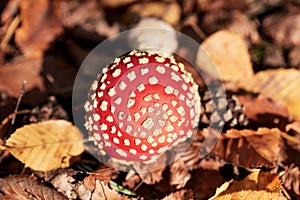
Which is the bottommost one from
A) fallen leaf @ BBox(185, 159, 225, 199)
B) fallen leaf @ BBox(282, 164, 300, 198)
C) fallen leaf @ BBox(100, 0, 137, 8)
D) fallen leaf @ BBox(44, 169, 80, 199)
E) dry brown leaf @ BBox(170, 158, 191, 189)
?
fallen leaf @ BBox(282, 164, 300, 198)

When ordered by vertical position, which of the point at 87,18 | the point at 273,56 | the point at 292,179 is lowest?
the point at 292,179

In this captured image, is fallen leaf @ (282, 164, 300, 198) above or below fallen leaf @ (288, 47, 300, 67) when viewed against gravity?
below

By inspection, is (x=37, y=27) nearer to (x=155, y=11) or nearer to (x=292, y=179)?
(x=155, y=11)

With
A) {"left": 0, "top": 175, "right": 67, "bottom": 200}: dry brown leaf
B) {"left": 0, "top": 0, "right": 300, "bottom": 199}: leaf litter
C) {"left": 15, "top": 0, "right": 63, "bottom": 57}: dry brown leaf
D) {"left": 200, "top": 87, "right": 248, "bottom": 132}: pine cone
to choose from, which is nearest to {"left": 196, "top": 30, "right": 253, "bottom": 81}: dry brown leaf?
{"left": 0, "top": 0, "right": 300, "bottom": 199}: leaf litter

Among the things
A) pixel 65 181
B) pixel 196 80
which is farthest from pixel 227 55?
pixel 65 181

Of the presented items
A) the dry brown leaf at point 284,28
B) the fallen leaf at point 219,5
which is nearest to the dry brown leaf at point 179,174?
the dry brown leaf at point 284,28

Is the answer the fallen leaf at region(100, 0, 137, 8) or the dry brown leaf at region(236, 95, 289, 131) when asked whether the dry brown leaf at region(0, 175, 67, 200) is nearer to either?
the dry brown leaf at region(236, 95, 289, 131)
